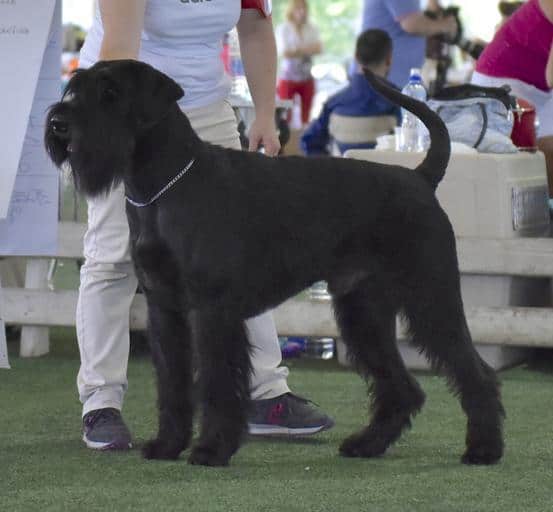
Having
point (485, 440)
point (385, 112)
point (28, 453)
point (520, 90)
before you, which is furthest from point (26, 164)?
point (385, 112)

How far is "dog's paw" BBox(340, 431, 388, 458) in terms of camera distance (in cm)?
315

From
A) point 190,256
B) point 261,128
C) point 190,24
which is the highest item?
point 190,24

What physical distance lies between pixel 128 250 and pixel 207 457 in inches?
23.9

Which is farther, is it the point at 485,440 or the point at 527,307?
the point at 527,307

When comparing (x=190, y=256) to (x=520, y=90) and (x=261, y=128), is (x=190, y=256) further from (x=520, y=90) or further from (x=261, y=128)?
(x=520, y=90)

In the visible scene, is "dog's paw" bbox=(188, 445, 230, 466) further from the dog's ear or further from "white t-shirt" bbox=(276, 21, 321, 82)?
"white t-shirt" bbox=(276, 21, 321, 82)

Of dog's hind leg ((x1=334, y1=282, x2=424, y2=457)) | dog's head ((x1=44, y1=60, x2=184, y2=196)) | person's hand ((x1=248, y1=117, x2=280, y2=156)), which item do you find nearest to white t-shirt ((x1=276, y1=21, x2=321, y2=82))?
person's hand ((x1=248, y1=117, x2=280, y2=156))

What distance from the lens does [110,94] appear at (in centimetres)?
273

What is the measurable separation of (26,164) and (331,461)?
1499 millimetres

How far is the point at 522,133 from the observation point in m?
4.80

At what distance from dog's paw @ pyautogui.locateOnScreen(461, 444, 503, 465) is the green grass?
27 millimetres

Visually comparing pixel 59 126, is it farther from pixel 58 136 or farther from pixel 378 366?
pixel 378 366

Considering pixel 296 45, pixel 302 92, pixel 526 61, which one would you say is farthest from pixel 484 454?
pixel 296 45

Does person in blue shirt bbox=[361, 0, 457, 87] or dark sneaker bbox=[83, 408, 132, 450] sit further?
person in blue shirt bbox=[361, 0, 457, 87]
